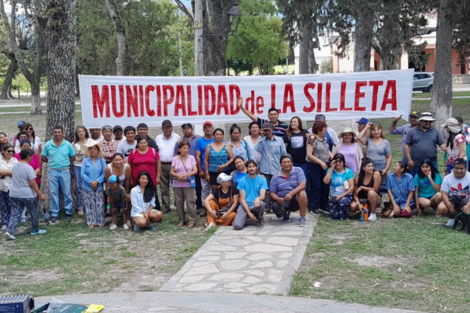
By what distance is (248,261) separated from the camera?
7383 millimetres

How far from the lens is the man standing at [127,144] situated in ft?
32.0

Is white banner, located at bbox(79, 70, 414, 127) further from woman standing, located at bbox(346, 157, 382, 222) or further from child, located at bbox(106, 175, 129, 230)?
woman standing, located at bbox(346, 157, 382, 222)

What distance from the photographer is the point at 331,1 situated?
19.9 m

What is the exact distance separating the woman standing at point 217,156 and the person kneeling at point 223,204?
265 millimetres

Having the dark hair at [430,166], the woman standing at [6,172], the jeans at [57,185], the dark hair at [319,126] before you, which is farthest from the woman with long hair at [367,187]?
the woman standing at [6,172]

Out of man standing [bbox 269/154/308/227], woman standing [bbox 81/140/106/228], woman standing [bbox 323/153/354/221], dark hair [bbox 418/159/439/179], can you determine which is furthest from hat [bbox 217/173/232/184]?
dark hair [bbox 418/159/439/179]

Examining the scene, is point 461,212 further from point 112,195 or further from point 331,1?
point 331,1

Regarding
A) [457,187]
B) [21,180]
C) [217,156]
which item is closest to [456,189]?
[457,187]

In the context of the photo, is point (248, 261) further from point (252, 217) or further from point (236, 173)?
point (236, 173)

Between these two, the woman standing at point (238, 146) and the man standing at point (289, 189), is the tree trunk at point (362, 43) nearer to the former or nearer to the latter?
the woman standing at point (238, 146)

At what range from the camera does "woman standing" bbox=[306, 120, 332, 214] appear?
31.5 feet

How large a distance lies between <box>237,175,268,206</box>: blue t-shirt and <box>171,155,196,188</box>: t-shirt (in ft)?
2.88

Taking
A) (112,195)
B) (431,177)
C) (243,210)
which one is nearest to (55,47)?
(112,195)

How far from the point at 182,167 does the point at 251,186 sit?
3.77 feet
